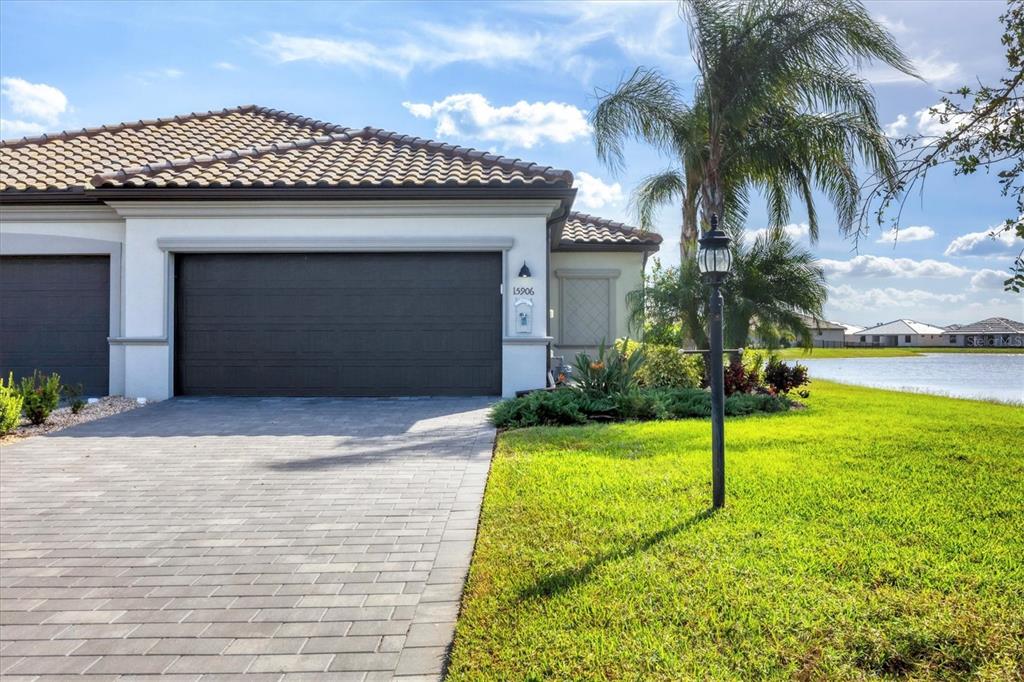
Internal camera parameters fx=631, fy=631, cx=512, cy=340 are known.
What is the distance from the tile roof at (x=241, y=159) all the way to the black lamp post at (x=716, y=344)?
6212 millimetres

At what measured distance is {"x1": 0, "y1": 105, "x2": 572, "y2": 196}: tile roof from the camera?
11.4 metres

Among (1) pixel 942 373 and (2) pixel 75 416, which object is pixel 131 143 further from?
(1) pixel 942 373

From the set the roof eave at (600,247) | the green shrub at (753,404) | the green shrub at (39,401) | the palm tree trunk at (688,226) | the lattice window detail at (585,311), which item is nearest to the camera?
the green shrub at (39,401)

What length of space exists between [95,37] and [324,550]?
8.68 metres

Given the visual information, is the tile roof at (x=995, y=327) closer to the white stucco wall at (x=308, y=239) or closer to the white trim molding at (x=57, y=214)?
the white stucco wall at (x=308, y=239)

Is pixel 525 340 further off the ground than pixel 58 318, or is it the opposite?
pixel 58 318

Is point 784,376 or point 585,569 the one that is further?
point 784,376

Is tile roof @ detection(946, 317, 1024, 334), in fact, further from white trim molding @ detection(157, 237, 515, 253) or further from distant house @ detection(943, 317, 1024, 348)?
white trim molding @ detection(157, 237, 515, 253)

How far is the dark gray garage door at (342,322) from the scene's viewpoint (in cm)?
1153

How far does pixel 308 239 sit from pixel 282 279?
2.99 feet

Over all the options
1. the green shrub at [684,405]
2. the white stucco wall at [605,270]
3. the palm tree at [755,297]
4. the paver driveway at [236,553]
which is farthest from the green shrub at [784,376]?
the paver driveway at [236,553]

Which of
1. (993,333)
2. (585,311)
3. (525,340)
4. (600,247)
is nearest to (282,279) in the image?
(525,340)

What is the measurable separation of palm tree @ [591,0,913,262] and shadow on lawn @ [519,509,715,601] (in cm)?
1071

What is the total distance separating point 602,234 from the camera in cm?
1697
